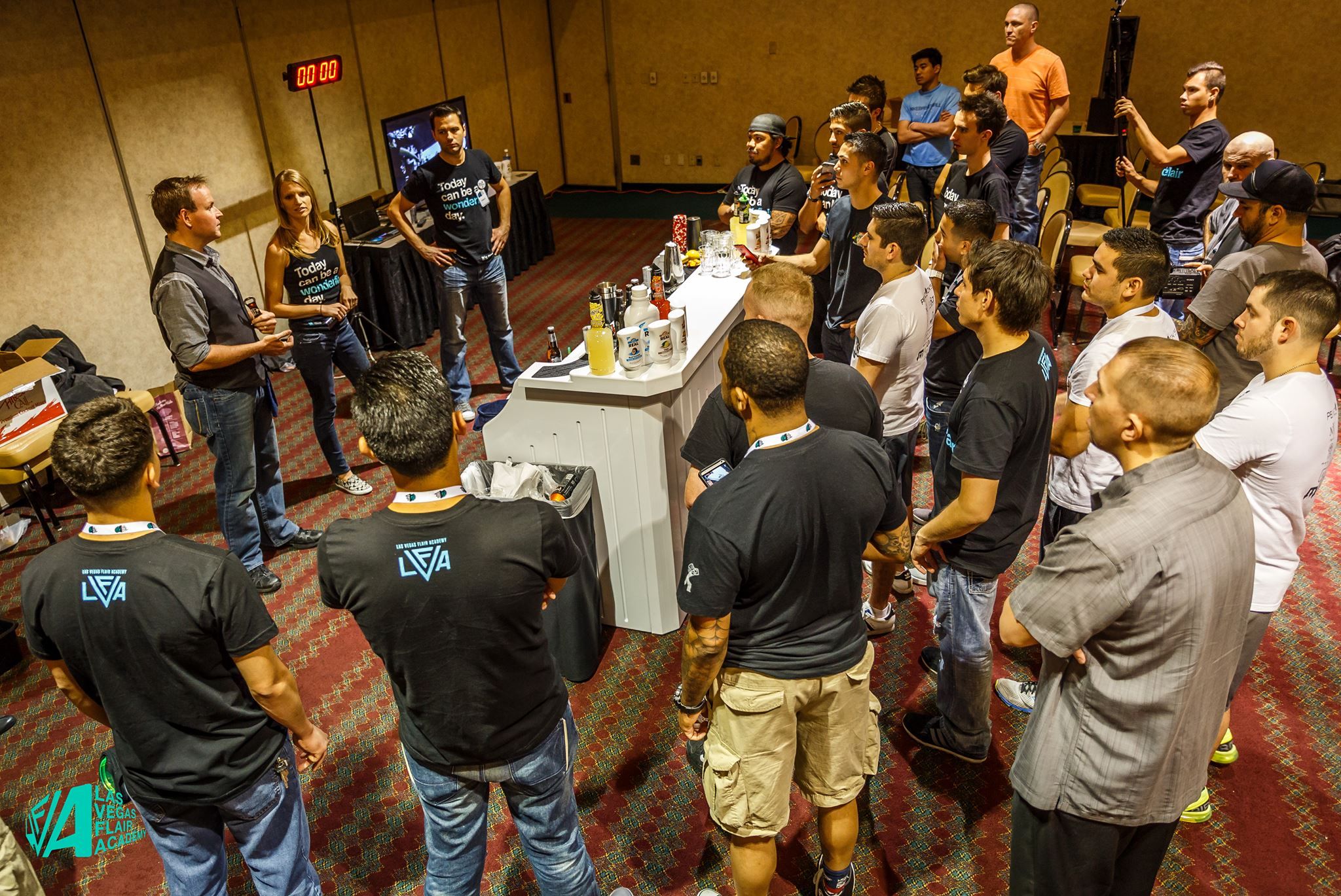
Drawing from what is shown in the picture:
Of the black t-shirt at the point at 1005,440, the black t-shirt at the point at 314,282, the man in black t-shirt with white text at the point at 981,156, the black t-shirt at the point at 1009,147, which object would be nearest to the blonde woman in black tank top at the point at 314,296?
the black t-shirt at the point at 314,282

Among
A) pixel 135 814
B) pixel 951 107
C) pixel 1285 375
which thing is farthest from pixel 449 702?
pixel 951 107

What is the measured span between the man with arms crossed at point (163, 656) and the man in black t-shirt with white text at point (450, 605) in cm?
27

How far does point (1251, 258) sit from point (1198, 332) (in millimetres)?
321

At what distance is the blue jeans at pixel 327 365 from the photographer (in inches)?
168

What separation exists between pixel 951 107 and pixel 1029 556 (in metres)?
4.24

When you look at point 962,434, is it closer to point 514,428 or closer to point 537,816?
point 537,816

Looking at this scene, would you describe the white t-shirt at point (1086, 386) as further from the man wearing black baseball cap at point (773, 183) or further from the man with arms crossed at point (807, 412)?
the man wearing black baseball cap at point (773, 183)

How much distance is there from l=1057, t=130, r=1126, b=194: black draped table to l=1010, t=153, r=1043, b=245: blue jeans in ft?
8.39

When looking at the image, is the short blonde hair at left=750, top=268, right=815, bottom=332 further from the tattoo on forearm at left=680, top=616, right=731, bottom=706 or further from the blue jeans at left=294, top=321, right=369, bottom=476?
the blue jeans at left=294, top=321, right=369, bottom=476

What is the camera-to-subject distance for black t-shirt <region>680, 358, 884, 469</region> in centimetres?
253

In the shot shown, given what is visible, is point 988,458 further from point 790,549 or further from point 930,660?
point 930,660

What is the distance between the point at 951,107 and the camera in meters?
6.67

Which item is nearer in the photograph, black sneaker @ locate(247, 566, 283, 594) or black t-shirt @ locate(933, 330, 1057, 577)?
black t-shirt @ locate(933, 330, 1057, 577)

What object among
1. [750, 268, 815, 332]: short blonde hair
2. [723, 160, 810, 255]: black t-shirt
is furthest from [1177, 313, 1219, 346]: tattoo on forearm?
[723, 160, 810, 255]: black t-shirt
